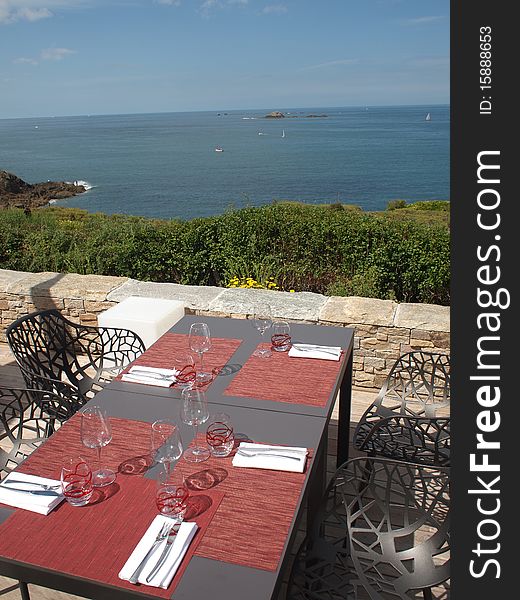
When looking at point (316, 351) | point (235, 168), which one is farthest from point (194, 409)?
point (235, 168)

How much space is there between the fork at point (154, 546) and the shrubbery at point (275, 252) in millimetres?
4289

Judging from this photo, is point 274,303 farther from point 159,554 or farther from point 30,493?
point 159,554

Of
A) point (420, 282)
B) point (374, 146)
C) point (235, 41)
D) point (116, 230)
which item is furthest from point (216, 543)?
point (374, 146)

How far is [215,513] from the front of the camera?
5.99 feet

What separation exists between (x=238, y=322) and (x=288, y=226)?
9.57 feet

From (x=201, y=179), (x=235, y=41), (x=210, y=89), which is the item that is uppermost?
(x=235, y=41)

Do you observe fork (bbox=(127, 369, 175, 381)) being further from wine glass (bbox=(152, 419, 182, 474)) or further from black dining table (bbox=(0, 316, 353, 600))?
wine glass (bbox=(152, 419, 182, 474))

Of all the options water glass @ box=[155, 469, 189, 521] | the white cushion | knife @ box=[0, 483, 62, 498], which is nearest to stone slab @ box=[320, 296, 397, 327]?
the white cushion

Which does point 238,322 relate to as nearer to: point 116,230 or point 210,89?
point 116,230

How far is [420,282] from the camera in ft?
19.4

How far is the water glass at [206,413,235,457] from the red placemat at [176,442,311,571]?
4cm

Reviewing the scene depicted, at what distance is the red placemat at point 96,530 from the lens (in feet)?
5.21

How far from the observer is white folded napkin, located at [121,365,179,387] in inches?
107

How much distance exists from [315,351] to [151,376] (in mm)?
886
